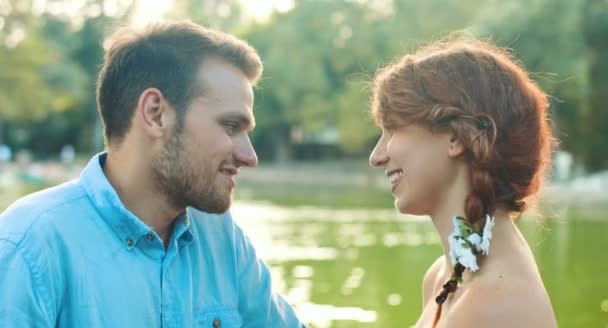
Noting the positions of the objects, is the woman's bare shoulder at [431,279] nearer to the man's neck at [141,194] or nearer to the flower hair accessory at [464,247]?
the flower hair accessory at [464,247]

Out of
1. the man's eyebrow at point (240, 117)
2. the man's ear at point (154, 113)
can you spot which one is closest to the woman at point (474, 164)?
the man's eyebrow at point (240, 117)

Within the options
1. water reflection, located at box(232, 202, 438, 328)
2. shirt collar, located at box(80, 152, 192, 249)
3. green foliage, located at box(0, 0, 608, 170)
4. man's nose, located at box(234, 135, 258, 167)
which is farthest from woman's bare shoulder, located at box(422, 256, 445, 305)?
green foliage, located at box(0, 0, 608, 170)

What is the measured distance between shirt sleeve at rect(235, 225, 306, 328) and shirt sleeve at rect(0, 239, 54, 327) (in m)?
0.64

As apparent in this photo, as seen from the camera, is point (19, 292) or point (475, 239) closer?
point (19, 292)

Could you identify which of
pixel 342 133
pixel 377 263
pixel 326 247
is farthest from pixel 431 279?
pixel 342 133

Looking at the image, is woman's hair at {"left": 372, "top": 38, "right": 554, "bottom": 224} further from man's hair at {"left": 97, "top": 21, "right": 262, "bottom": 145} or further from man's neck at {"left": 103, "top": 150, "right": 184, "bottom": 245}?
man's neck at {"left": 103, "top": 150, "right": 184, "bottom": 245}

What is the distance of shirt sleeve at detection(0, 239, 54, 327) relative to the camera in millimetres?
2023

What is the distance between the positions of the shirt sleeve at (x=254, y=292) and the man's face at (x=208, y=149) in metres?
0.22

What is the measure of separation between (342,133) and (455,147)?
34.4 m

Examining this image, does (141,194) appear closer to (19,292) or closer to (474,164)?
(19,292)

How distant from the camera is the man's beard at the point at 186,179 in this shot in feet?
7.90

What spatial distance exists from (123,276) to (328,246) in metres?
11.3

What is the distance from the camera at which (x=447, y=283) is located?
2434 millimetres

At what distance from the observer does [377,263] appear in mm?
11805
